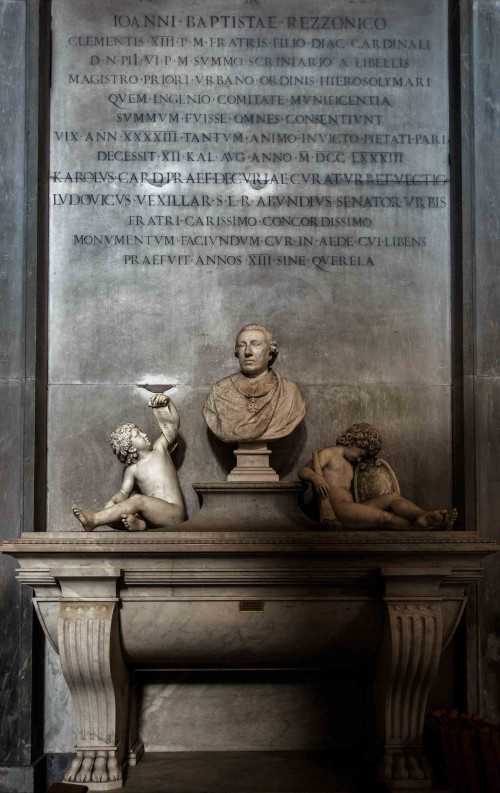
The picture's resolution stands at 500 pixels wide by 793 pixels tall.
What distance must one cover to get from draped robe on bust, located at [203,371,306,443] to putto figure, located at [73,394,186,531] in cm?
32

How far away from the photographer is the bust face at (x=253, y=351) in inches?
285

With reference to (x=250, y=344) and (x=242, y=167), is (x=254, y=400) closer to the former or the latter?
(x=250, y=344)

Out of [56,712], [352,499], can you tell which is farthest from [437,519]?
[56,712]

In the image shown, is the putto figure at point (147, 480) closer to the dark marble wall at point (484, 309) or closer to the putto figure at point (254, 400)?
the putto figure at point (254, 400)

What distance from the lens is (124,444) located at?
7.14 meters

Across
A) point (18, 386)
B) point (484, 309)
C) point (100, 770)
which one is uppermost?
point (484, 309)

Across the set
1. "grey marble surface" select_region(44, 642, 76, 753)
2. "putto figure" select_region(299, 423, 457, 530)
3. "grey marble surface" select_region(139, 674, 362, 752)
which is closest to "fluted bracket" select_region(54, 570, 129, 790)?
"grey marble surface" select_region(139, 674, 362, 752)

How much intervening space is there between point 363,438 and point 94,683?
7.58 ft

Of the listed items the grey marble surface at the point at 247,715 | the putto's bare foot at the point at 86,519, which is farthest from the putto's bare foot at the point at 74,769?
the putto's bare foot at the point at 86,519

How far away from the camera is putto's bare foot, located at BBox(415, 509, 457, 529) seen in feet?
21.8

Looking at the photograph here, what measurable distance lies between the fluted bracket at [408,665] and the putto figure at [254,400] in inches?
52.6

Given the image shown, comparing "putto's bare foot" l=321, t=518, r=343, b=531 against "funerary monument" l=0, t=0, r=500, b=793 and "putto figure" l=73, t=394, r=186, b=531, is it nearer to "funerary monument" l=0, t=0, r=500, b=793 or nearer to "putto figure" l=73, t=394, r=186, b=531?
"funerary monument" l=0, t=0, r=500, b=793

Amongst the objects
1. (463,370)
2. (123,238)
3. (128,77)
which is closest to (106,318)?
(123,238)

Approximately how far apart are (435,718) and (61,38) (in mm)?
5476
